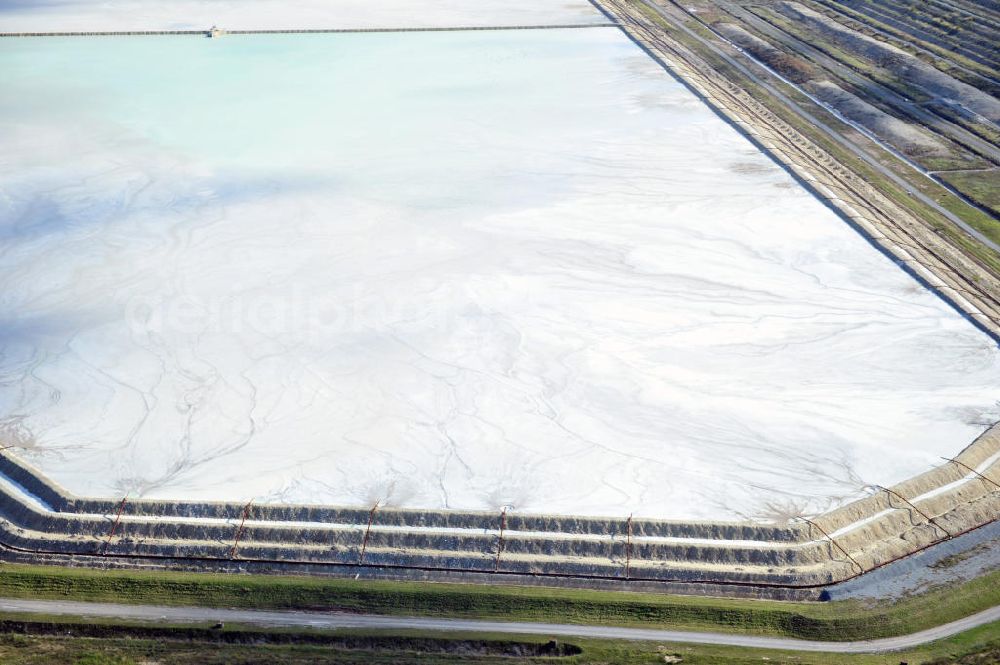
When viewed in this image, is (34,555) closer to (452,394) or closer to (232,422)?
(232,422)

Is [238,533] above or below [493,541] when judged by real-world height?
below

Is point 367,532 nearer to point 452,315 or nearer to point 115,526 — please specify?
point 115,526

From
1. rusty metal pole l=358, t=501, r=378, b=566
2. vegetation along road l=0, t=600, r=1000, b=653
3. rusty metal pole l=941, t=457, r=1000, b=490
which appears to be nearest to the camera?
vegetation along road l=0, t=600, r=1000, b=653

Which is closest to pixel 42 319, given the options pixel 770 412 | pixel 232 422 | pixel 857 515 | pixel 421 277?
pixel 232 422

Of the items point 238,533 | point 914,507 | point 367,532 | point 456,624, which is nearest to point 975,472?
point 914,507

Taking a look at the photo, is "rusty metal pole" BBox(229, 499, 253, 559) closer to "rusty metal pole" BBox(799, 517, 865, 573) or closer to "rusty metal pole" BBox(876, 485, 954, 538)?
"rusty metal pole" BBox(799, 517, 865, 573)

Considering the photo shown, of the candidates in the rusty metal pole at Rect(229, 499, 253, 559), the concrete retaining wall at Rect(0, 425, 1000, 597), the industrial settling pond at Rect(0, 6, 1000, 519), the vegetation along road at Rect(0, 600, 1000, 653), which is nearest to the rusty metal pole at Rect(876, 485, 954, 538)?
the concrete retaining wall at Rect(0, 425, 1000, 597)

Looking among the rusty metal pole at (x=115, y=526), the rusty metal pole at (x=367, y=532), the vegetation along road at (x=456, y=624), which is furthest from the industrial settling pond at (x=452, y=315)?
the vegetation along road at (x=456, y=624)

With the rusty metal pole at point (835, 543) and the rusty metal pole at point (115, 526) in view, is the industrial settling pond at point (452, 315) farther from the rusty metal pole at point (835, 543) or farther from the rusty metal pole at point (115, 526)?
the rusty metal pole at point (835, 543)

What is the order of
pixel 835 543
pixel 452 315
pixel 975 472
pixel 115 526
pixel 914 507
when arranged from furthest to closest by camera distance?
pixel 452 315
pixel 975 472
pixel 914 507
pixel 115 526
pixel 835 543
